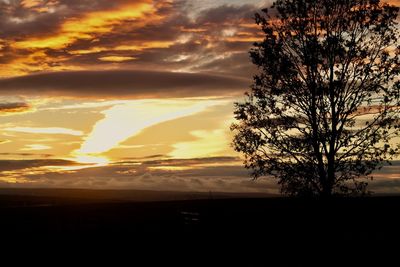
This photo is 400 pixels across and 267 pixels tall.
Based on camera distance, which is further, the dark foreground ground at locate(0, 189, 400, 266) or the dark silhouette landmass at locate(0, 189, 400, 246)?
the dark silhouette landmass at locate(0, 189, 400, 246)

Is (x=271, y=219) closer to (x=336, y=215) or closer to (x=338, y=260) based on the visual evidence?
(x=336, y=215)

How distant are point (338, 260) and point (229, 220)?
52.3 feet

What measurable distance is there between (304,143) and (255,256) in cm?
1428

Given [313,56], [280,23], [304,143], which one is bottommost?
[304,143]

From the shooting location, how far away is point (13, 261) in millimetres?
25688

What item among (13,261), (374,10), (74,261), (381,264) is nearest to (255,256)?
(381,264)

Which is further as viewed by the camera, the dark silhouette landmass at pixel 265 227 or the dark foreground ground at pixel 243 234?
the dark silhouette landmass at pixel 265 227

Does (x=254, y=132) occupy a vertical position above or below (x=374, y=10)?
below

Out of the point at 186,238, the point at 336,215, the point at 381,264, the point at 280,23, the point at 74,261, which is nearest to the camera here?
the point at 381,264

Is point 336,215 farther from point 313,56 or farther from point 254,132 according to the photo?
point 313,56

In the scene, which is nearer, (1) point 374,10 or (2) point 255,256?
(2) point 255,256

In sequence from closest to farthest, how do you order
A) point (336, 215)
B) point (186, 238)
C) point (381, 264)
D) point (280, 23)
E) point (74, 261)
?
1. point (381, 264)
2. point (74, 261)
3. point (186, 238)
4. point (336, 215)
5. point (280, 23)

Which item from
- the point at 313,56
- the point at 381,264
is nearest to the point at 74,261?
the point at 381,264

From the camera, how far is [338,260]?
2483cm
